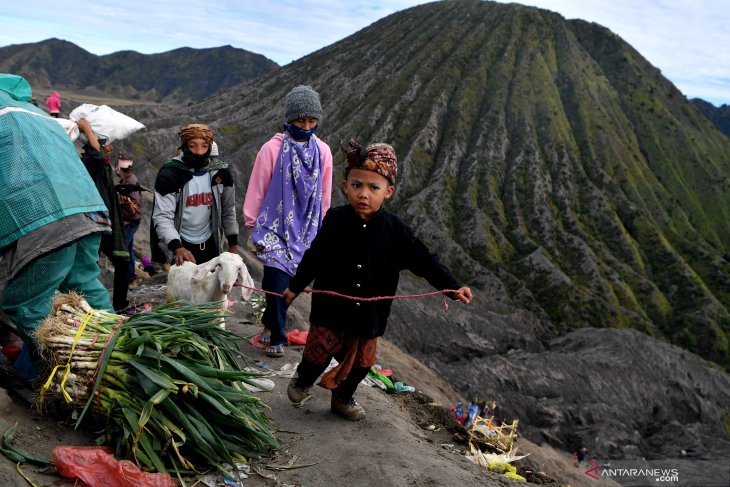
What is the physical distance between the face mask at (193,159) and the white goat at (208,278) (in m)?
0.79

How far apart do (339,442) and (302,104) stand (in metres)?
2.65

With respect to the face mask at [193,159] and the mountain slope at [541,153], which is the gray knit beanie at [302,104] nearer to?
the face mask at [193,159]

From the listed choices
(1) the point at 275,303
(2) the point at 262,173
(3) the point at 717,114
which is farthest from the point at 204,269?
(3) the point at 717,114

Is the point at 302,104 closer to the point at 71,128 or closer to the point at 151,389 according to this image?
the point at 71,128

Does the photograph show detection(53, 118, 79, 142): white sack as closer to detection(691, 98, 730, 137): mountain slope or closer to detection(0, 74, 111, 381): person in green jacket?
detection(0, 74, 111, 381): person in green jacket

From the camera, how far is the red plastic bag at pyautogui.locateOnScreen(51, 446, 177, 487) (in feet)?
8.91

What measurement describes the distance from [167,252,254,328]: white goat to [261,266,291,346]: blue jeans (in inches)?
15.8

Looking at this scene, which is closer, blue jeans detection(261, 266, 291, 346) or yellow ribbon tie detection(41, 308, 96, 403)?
yellow ribbon tie detection(41, 308, 96, 403)

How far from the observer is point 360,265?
12.6 ft

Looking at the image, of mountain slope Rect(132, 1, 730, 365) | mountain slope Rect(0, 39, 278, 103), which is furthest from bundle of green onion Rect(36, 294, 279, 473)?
mountain slope Rect(0, 39, 278, 103)

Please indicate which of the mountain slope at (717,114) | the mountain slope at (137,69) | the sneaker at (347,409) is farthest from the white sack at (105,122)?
the mountain slope at (717,114)

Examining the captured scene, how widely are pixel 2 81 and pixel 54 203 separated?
38.4 inches

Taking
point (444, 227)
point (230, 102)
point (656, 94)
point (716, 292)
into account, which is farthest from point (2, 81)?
point (656, 94)

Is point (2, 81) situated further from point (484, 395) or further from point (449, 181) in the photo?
point (449, 181)
